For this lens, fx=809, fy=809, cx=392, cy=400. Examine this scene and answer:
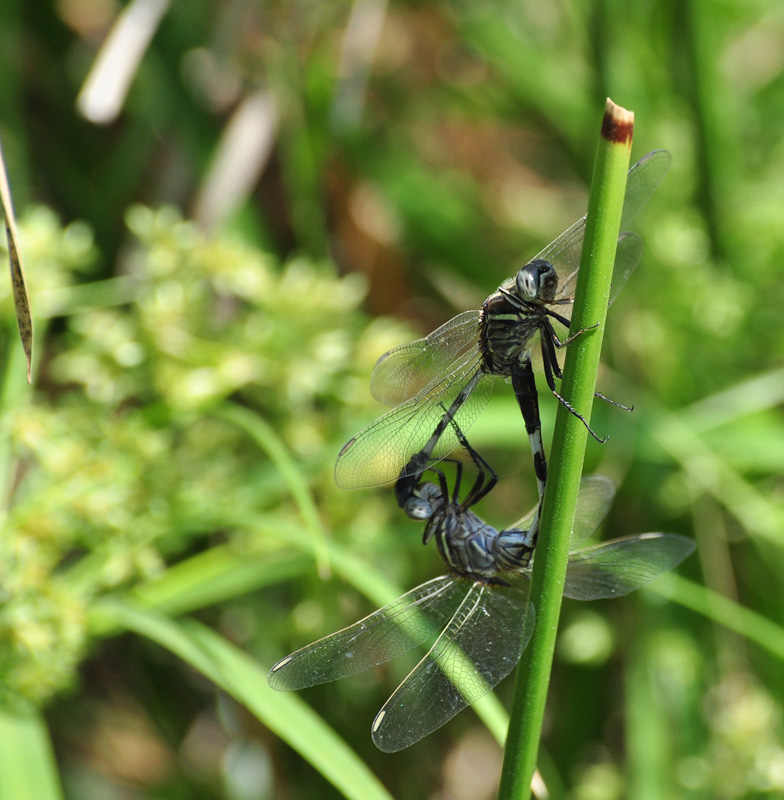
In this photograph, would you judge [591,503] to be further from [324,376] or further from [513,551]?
[324,376]

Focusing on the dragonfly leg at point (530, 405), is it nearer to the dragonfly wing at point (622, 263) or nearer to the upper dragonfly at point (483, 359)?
the upper dragonfly at point (483, 359)

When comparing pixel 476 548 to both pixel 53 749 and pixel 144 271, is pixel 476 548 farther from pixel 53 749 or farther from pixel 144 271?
pixel 53 749

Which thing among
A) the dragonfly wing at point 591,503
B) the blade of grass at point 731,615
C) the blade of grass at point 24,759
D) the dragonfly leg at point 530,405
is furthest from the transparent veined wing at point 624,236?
the blade of grass at point 24,759

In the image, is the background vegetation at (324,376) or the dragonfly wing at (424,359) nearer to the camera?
the dragonfly wing at (424,359)

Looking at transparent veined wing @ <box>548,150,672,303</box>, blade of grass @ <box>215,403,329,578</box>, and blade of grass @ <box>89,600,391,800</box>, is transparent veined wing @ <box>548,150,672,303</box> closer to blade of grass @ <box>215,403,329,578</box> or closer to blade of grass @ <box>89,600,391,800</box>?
blade of grass @ <box>215,403,329,578</box>

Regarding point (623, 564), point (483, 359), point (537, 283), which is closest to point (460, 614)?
point (623, 564)

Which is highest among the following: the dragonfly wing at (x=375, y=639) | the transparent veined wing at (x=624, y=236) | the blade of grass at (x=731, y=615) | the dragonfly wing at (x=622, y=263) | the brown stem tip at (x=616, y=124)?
the transparent veined wing at (x=624, y=236)

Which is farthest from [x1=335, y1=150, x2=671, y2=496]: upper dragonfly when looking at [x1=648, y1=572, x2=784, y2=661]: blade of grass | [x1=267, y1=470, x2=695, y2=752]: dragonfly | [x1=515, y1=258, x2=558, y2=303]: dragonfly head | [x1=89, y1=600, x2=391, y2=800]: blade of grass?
[x1=648, y1=572, x2=784, y2=661]: blade of grass

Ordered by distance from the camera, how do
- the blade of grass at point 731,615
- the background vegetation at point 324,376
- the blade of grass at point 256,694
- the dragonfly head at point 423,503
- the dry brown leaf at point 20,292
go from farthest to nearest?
the blade of grass at point 731,615 → the background vegetation at point 324,376 → the dragonfly head at point 423,503 → the blade of grass at point 256,694 → the dry brown leaf at point 20,292

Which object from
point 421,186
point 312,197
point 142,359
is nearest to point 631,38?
point 421,186
